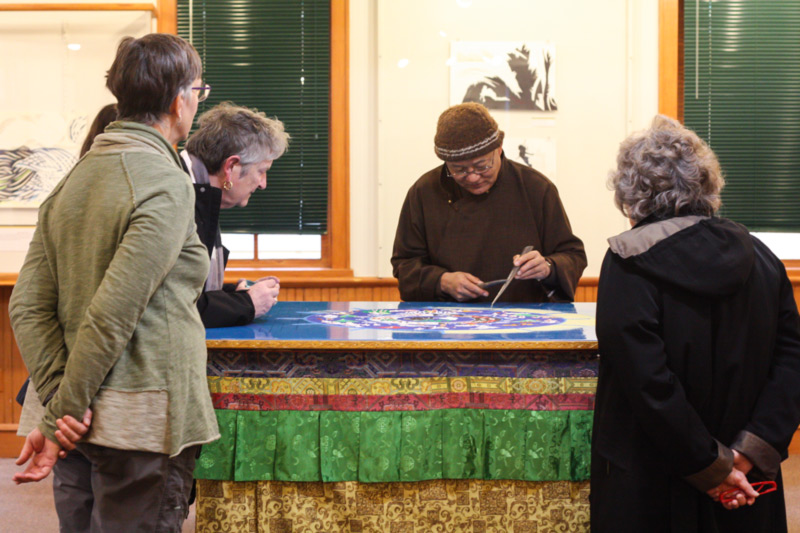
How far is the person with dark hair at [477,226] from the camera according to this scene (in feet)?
10.1

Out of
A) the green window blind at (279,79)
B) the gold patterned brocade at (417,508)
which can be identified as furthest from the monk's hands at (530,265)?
the green window blind at (279,79)

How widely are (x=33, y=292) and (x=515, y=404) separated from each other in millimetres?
1290

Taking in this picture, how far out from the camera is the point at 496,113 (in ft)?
14.8

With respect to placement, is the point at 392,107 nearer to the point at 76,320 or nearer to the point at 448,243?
the point at 448,243

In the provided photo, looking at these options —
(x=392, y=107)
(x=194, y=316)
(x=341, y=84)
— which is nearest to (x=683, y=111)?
(x=392, y=107)

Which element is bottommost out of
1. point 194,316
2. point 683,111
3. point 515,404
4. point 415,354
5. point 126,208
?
point 515,404

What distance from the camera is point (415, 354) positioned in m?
2.18

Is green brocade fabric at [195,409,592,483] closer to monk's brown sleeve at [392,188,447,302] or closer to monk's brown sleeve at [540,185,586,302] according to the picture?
monk's brown sleeve at [540,185,586,302]

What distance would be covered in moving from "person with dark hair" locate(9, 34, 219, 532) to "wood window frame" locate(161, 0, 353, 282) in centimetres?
290

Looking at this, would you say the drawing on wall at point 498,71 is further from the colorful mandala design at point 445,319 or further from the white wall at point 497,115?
the colorful mandala design at point 445,319

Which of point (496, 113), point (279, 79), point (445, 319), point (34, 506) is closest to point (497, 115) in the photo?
point (496, 113)

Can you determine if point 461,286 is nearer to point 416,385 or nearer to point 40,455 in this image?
point 416,385

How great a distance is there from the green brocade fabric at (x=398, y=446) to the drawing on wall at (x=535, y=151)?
2584mm

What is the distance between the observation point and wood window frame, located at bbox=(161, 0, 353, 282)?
450 cm
